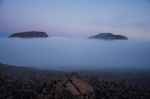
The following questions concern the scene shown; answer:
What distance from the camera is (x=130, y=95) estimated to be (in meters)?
7.80

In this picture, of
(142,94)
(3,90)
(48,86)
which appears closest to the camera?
(48,86)

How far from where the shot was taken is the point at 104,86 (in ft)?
28.9

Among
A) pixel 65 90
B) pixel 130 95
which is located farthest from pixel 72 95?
pixel 130 95

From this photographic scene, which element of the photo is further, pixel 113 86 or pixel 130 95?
pixel 113 86

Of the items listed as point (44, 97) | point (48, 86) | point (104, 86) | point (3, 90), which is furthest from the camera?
point (104, 86)

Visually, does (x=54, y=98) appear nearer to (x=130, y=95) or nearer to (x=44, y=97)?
(x=44, y=97)

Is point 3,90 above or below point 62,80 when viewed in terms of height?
below

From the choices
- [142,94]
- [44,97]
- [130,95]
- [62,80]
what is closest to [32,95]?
[44,97]

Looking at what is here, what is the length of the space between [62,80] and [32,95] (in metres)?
1.21

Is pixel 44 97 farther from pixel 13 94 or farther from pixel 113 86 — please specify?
pixel 113 86

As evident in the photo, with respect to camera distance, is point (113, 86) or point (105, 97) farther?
point (113, 86)

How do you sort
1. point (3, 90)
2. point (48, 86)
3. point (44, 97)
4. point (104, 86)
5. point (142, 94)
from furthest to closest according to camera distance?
1. point (104, 86)
2. point (142, 94)
3. point (3, 90)
4. point (48, 86)
5. point (44, 97)

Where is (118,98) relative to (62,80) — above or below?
below

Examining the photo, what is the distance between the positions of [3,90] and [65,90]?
2.79 metres
